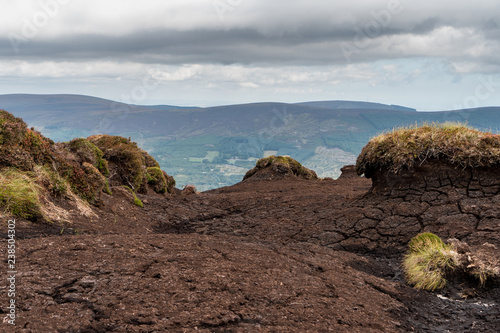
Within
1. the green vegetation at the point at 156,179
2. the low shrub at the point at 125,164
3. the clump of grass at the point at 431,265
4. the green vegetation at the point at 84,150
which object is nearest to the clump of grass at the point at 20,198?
the green vegetation at the point at 84,150

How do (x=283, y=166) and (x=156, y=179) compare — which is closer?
(x=156, y=179)

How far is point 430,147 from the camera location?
12219mm

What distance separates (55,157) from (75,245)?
6.24 metres

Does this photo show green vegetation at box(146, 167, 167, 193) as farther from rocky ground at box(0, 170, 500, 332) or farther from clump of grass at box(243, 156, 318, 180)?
rocky ground at box(0, 170, 500, 332)

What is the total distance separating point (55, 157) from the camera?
12.0 meters

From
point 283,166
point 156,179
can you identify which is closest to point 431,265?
point 156,179

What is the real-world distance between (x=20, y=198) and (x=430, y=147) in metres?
11.4

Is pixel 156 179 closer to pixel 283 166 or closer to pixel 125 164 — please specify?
pixel 125 164

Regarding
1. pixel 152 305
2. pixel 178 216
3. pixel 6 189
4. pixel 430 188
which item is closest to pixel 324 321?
pixel 152 305

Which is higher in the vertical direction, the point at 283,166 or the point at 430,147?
the point at 430,147

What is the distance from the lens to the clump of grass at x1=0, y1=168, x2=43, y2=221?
8391 mm

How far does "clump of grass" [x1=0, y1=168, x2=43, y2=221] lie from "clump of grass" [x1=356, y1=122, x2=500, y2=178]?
10.0 meters

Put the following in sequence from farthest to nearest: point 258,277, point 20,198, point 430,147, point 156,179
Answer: point 156,179 < point 430,147 < point 20,198 < point 258,277

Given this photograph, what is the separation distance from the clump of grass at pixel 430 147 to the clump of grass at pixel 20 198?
10.0 metres
